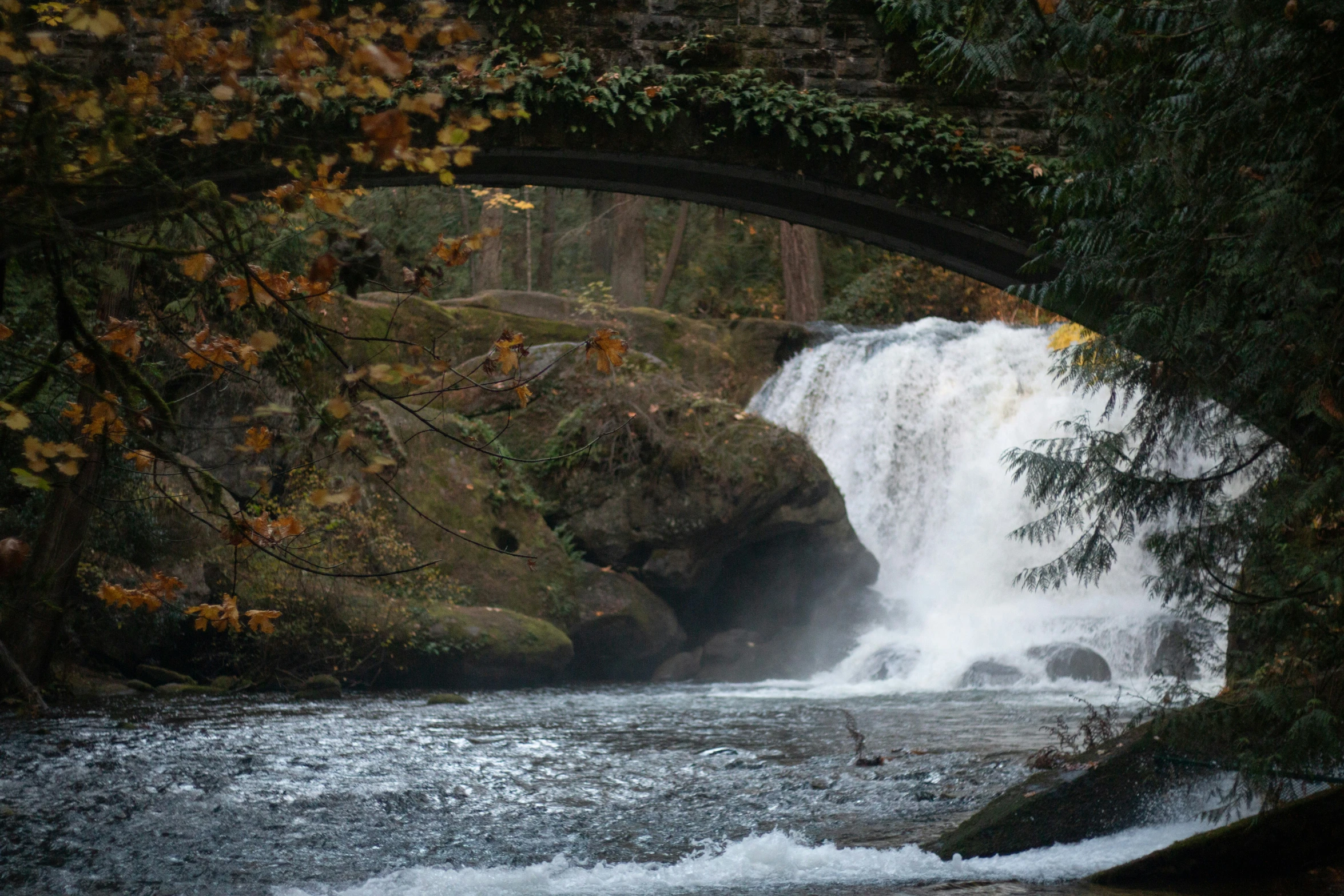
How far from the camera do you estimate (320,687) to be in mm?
10875

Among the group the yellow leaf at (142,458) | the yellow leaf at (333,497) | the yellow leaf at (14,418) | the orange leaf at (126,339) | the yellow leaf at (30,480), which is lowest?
the yellow leaf at (30,480)

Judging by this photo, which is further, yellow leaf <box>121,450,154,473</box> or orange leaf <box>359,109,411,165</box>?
yellow leaf <box>121,450,154,473</box>

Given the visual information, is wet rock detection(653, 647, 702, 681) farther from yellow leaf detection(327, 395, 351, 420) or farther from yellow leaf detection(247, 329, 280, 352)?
→ yellow leaf detection(247, 329, 280, 352)

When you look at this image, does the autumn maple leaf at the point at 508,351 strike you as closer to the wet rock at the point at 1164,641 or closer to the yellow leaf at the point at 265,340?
the yellow leaf at the point at 265,340

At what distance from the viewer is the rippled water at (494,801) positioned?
16.4ft

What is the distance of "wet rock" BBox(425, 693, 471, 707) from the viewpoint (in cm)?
1047

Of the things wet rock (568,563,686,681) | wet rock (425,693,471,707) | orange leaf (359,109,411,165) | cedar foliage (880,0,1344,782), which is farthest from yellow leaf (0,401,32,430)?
wet rock (568,563,686,681)

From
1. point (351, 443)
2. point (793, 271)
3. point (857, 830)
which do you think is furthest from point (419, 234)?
point (351, 443)

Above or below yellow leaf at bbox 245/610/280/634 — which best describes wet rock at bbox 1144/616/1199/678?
above

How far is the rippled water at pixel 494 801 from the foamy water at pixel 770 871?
0.05 feet

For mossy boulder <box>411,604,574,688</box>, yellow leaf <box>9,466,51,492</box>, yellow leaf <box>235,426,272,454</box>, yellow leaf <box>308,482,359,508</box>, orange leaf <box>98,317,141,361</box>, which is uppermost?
orange leaf <box>98,317,141,361</box>

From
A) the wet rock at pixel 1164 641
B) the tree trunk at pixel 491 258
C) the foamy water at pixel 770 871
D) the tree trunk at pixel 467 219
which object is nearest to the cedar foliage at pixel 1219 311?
the foamy water at pixel 770 871

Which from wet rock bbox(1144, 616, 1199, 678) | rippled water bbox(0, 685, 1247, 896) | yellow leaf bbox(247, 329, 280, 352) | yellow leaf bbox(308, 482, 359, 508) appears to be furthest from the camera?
wet rock bbox(1144, 616, 1199, 678)

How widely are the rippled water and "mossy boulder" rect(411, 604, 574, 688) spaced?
1214 mm
